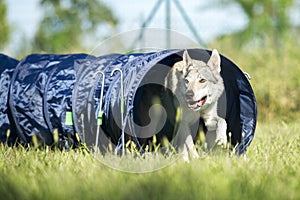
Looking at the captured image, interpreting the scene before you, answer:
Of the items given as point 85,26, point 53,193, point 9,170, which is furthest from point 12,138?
point 85,26

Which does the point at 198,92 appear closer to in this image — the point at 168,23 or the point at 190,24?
the point at 190,24

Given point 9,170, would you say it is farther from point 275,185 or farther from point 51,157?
point 275,185

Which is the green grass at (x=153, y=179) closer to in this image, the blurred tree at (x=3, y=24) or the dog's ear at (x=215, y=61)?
the dog's ear at (x=215, y=61)

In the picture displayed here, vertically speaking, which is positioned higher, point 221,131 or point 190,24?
point 190,24

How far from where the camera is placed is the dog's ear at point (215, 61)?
442 cm

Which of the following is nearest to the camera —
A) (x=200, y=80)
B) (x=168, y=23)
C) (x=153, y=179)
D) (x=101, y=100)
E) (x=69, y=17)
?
(x=153, y=179)

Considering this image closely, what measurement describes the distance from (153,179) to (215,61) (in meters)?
1.89

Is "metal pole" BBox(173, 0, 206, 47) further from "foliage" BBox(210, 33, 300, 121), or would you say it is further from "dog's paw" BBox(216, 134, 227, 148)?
"dog's paw" BBox(216, 134, 227, 148)

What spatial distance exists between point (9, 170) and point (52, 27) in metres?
13.9

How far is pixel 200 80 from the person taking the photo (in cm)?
445

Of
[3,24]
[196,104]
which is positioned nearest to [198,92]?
[196,104]

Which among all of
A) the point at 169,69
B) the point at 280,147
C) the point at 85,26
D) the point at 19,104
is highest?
the point at 85,26

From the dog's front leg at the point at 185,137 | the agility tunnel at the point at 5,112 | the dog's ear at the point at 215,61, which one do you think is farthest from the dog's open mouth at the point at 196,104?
the agility tunnel at the point at 5,112

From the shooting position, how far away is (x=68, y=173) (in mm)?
3082
